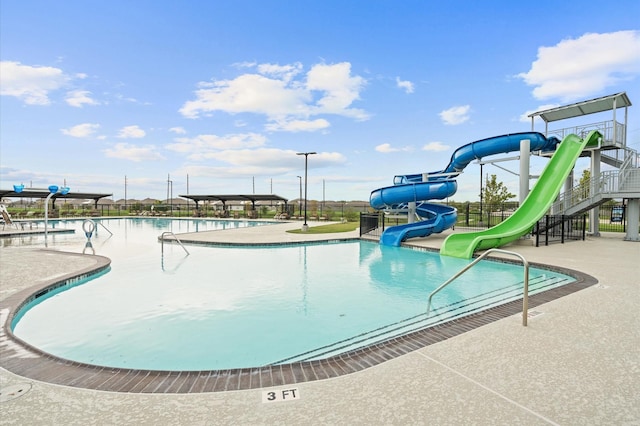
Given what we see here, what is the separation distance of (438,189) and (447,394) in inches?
452

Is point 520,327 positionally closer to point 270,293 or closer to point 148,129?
point 270,293

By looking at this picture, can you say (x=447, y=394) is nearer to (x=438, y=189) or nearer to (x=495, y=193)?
(x=438, y=189)

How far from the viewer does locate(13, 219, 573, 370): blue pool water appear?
4246 mm

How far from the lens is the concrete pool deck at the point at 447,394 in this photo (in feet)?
7.32

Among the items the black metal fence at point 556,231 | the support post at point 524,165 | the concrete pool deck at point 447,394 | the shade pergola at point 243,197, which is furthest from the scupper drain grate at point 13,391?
the shade pergola at point 243,197

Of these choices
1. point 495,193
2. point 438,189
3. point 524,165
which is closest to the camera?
point 524,165

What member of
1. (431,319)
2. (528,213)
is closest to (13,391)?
(431,319)

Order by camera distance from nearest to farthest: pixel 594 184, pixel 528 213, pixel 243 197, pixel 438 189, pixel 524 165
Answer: pixel 528 213 → pixel 524 165 → pixel 438 189 → pixel 594 184 → pixel 243 197

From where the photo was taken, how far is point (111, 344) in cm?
442

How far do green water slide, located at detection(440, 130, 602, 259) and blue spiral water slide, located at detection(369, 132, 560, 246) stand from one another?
0.94 meters

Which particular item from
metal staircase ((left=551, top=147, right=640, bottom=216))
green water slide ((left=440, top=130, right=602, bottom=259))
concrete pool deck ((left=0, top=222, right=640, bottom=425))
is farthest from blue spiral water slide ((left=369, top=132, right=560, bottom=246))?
concrete pool deck ((left=0, top=222, right=640, bottom=425))

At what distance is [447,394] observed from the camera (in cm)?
250

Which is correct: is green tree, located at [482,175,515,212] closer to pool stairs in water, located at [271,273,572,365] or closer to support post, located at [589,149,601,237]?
support post, located at [589,149,601,237]

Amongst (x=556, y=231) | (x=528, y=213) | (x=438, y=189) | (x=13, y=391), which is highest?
(x=438, y=189)
